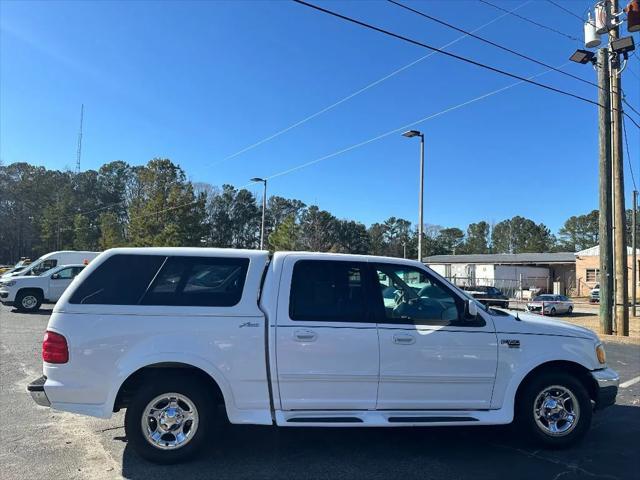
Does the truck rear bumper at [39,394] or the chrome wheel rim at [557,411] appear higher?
the truck rear bumper at [39,394]

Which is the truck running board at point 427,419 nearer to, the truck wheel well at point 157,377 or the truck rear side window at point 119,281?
the truck wheel well at point 157,377

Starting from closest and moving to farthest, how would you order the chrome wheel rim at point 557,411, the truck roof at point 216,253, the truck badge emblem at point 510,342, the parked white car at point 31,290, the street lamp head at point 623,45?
the truck roof at point 216,253 < the truck badge emblem at point 510,342 < the chrome wheel rim at point 557,411 < the street lamp head at point 623,45 < the parked white car at point 31,290

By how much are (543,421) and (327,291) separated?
8.39ft

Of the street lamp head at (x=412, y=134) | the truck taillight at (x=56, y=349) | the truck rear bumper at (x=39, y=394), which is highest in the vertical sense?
the street lamp head at (x=412, y=134)

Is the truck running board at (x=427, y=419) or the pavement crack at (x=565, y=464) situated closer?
the pavement crack at (x=565, y=464)

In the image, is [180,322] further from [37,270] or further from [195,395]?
[37,270]

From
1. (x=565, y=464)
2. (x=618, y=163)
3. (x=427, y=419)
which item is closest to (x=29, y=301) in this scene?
(x=427, y=419)

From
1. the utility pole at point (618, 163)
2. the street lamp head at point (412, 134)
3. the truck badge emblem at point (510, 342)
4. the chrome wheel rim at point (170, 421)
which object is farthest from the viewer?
the street lamp head at point (412, 134)

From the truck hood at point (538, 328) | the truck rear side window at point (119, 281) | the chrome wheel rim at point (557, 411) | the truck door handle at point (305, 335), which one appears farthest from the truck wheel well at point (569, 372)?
the truck rear side window at point (119, 281)

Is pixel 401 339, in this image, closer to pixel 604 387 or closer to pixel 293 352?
pixel 293 352

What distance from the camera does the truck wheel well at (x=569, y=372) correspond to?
5203mm

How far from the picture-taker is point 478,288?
32781mm

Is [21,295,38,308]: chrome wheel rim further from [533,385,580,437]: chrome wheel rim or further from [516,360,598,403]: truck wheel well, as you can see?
[533,385,580,437]: chrome wheel rim

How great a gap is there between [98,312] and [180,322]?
0.73 meters
